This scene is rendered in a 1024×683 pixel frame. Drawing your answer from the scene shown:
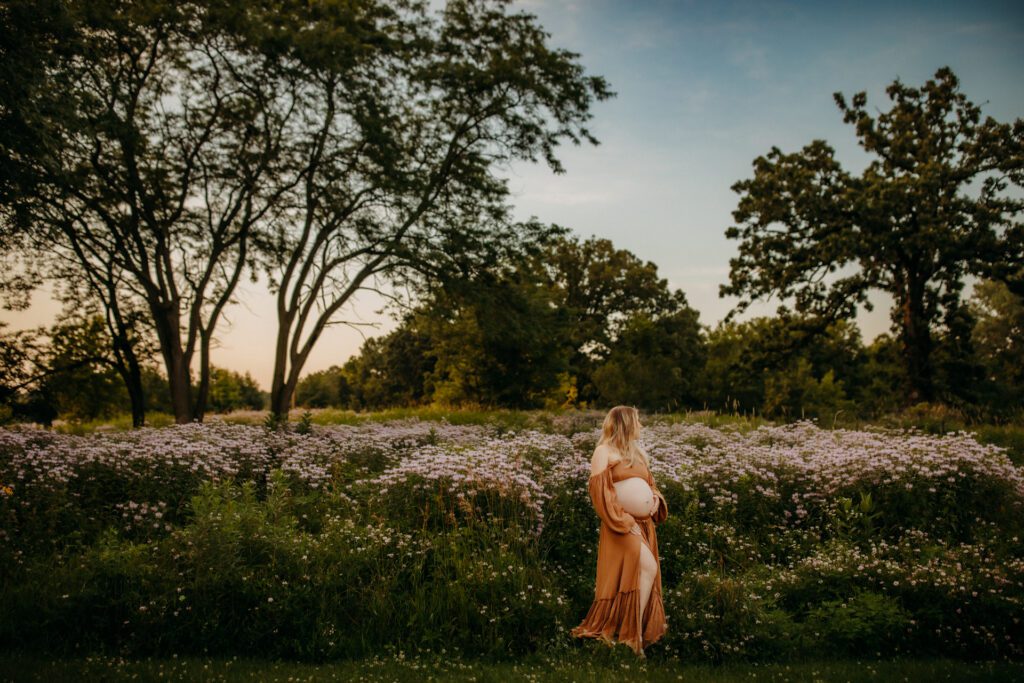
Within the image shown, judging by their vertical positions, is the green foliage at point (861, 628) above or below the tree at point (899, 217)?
below

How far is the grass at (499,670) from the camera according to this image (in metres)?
4.73

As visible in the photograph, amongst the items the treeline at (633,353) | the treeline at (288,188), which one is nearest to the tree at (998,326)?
the treeline at (633,353)

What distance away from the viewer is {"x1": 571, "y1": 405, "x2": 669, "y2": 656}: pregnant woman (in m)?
5.43

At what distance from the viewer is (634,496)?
5.56 metres

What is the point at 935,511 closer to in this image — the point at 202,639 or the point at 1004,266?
the point at 202,639

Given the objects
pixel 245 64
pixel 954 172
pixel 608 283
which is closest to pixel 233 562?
pixel 245 64

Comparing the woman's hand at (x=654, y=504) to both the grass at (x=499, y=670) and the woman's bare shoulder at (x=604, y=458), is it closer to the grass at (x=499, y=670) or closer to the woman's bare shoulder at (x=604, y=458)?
the woman's bare shoulder at (x=604, y=458)

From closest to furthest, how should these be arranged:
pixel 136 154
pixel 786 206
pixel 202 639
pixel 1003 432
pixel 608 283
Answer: pixel 202 639, pixel 1003 432, pixel 136 154, pixel 786 206, pixel 608 283

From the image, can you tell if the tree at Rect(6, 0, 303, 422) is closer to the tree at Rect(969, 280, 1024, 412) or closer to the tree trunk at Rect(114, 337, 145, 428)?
the tree trunk at Rect(114, 337, 145, 428)

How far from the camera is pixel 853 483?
8.38m

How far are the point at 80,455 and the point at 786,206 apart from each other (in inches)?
1063

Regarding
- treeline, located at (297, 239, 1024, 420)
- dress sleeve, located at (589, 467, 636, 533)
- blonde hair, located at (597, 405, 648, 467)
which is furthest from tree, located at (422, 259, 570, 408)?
dress sleeve, located at (589, 467, 636, 533)

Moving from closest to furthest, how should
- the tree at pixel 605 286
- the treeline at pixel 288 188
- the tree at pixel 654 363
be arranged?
the treeline at pixel 288 188 < the tree at pixel 654 363 < the tree at pixel 605 286

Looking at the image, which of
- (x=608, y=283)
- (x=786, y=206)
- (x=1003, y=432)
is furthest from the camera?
(x=608, y=283)
